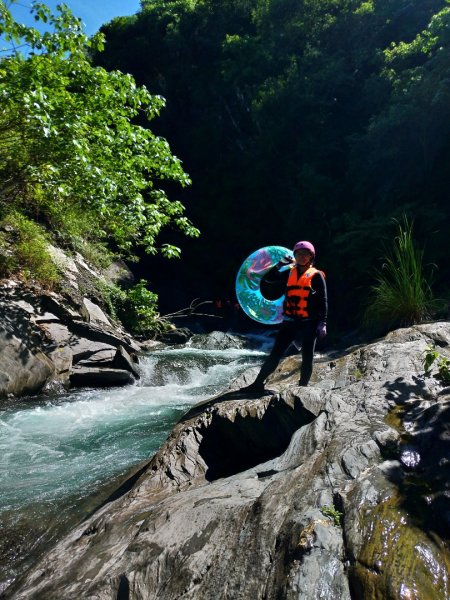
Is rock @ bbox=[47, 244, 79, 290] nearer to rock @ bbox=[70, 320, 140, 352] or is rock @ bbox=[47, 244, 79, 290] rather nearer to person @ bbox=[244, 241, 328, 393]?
rock @ bbox=[70, 320, 140, 352]

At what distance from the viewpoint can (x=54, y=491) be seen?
3.80 meters

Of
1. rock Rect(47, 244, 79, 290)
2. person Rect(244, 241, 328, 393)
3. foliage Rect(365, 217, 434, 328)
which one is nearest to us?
person Rect(244, 241, 328, 393)

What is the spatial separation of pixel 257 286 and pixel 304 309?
1.37 meters

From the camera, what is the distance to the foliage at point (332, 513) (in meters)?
1.99

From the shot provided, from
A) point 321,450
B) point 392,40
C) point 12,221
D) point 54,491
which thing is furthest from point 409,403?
point 392,40

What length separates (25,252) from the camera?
793 cm

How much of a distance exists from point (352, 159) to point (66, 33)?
12108 mm

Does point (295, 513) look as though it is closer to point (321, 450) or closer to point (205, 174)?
point (321, 450)

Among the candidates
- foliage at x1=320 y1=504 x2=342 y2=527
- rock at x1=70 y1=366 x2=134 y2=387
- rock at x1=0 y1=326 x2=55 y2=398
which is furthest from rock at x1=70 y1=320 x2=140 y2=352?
foliage at x1=320 y1=504 x2=342 y2=527

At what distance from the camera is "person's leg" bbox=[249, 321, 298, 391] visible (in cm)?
416

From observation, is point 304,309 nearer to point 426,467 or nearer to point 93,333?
point 426,467

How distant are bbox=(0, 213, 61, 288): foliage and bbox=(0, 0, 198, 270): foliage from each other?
52.4 inches

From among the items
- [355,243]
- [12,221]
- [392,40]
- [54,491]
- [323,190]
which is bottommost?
[54,491]

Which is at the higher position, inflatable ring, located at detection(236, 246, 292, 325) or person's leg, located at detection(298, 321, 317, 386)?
inflatable ring, located at detection(236, 246, 292, 325)
